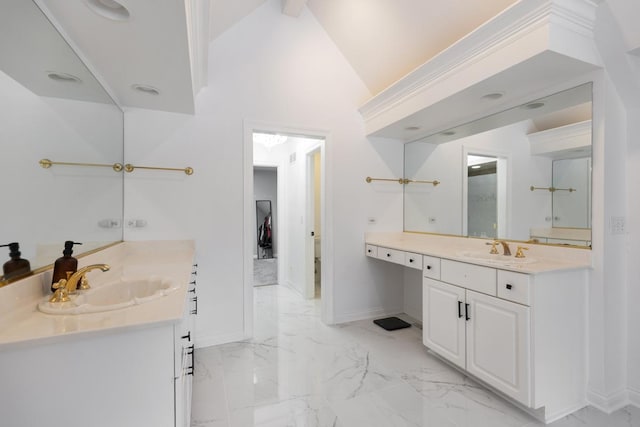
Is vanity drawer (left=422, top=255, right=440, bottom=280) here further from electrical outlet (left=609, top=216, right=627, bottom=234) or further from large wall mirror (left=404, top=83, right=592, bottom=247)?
electrical outlet (left=609, top=216, right=627, bottom=234)

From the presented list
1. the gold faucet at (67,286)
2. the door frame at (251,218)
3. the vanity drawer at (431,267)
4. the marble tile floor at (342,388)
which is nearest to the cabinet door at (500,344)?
the marble tile floor at (342,388)

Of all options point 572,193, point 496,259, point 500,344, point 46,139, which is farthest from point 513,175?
point 46,139

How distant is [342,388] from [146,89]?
2.44 meters

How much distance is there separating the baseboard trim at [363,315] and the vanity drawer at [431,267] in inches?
42.9

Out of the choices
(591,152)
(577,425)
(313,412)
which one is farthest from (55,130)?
(577,425)

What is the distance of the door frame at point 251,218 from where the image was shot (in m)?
2.76

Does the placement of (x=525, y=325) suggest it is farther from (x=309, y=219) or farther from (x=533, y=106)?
(x=309, y=219)

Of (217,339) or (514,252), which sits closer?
(514,252)

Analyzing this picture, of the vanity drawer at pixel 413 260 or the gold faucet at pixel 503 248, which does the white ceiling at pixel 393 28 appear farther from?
the vanity drawer at pixel 413 260

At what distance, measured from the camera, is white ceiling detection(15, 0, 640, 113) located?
132cm

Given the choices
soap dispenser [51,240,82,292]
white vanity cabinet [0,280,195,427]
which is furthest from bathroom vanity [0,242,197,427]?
soap dispenser [51,240,82,292]

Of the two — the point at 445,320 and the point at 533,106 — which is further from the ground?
the point at 533,106

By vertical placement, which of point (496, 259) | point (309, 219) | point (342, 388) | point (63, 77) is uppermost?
point (63, 77)

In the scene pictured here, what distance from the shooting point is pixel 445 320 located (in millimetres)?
2234
